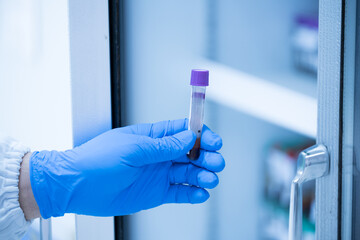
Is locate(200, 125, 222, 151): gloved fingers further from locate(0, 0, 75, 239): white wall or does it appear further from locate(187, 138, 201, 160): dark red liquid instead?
locate(0, 0, 75, 239): white wall

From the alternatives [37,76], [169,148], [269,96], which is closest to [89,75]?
[37,76]

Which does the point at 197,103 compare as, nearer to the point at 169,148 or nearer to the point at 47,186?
the point at 169,148

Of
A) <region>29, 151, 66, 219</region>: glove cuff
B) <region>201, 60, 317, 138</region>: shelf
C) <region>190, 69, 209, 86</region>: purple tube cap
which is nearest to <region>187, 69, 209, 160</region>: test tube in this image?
<region>190, 69, 209, 86</region>: purple tube cap

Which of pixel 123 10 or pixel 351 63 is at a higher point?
pixel 123 10

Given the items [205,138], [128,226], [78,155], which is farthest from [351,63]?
[128,226]

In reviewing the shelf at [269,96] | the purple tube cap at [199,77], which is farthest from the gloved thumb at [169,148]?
the shelf at [269,96]

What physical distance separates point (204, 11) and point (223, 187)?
0.49 meters

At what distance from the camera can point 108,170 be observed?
0.83 m

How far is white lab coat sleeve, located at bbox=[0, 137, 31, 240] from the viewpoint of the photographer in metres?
0.82

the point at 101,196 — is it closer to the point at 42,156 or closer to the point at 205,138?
the point at 42,156

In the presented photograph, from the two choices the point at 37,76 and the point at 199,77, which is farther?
the point at 37,76

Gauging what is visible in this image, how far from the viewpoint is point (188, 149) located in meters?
0.84

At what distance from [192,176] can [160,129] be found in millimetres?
147

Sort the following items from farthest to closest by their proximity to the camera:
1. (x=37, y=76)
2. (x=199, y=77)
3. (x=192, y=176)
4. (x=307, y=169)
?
(x=37, y=76)
(x=192, y=176)
(x=199, y=77)
(x=307, y=169)
